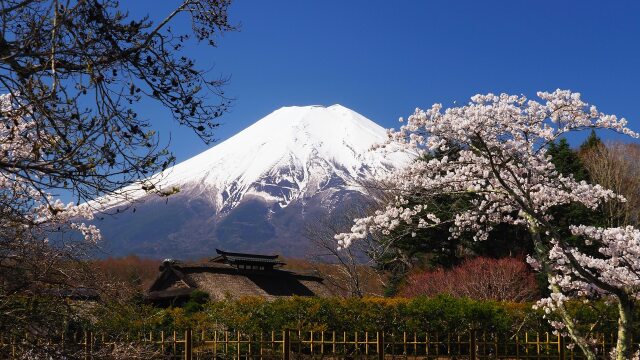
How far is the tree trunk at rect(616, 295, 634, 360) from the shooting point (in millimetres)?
7883

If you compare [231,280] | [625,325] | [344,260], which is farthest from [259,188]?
[625,325]

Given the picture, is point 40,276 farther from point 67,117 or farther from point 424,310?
point 424,310

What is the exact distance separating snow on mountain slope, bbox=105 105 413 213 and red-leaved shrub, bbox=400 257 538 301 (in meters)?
136

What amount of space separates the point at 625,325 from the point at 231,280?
66.2 ft

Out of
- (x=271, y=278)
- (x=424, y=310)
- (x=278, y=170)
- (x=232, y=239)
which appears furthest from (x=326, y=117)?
(x=424, y=310)

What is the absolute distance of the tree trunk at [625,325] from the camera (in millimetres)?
7883

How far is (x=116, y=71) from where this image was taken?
17.5 ft

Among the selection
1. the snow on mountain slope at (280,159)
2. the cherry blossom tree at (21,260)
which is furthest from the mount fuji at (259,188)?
the cherry blossom tree at (21,260)

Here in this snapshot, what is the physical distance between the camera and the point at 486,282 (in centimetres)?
2217

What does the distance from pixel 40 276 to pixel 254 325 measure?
24.7 ft

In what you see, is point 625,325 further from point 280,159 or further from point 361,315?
point 280,159

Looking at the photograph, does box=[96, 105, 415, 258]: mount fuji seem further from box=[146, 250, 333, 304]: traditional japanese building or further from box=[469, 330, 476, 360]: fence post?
box=[469, 330, 476, 360]: fence post

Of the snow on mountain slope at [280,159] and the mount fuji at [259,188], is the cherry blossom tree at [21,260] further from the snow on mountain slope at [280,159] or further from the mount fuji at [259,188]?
the snow on mountain slope at [280,159]

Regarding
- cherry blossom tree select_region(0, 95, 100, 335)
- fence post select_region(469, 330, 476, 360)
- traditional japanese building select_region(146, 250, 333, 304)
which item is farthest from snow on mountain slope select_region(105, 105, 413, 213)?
cherry blossom tree select_region(0, 95, 100, 335)
